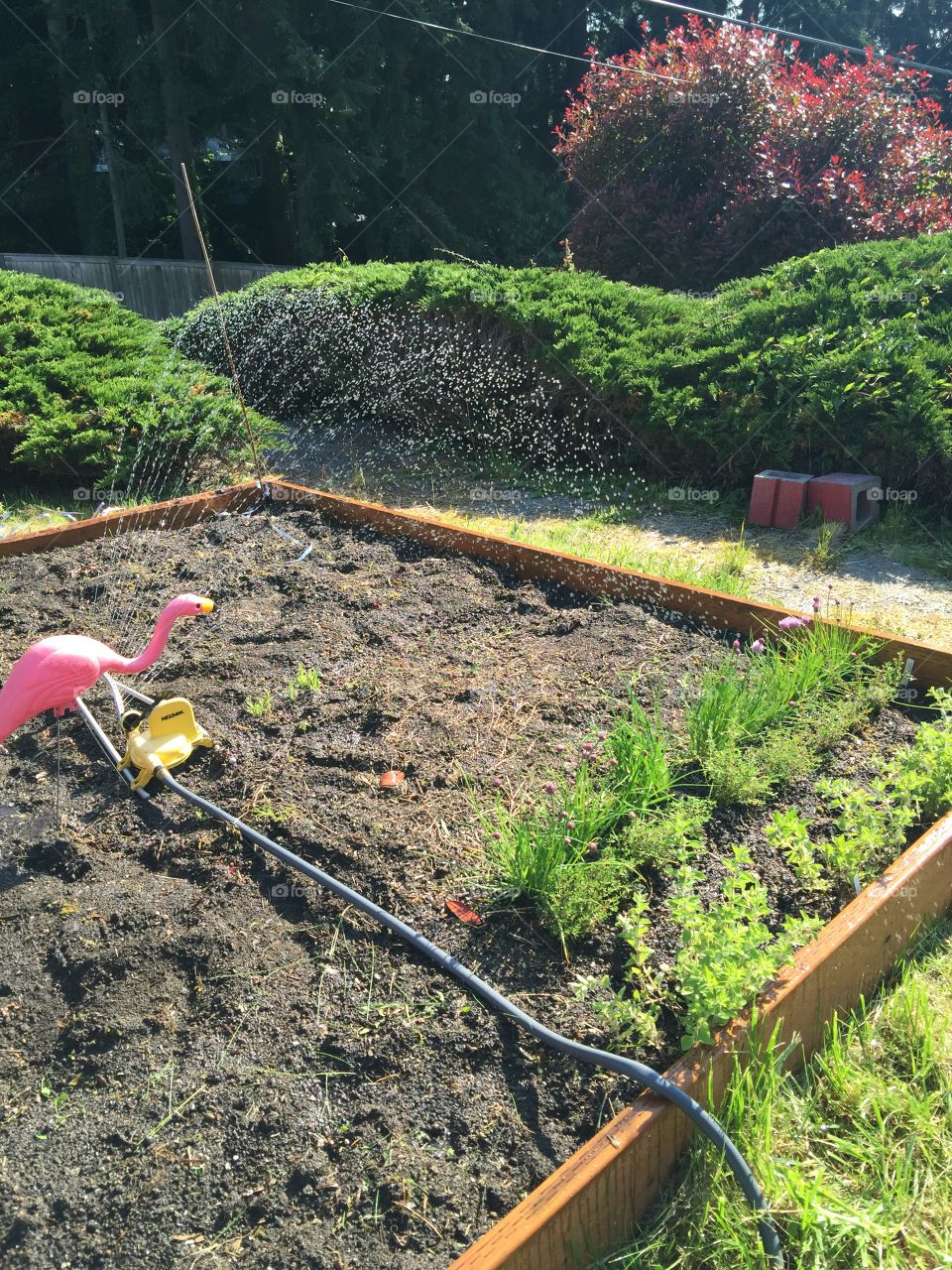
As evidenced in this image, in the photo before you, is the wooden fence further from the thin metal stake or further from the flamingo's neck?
the flamingo's neck

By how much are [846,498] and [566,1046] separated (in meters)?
4.10

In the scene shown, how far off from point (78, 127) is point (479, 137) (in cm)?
754

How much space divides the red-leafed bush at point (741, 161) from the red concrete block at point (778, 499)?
196 inches

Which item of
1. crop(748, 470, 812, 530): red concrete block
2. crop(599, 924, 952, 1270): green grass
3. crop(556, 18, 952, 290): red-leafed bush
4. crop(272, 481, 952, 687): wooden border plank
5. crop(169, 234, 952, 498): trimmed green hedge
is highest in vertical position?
crop(556, 18, 952, 290): red-leafed bush

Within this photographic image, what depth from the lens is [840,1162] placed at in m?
1.70

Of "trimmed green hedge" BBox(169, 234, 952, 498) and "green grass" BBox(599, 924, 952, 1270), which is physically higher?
"trimmed green hedge" BBox(169, 234, 952, 498)

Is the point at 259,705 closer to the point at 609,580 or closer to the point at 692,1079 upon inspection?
the point at 609,580

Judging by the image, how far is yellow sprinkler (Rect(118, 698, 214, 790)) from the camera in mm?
2621

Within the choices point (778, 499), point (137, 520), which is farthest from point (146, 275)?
point (778, 499)

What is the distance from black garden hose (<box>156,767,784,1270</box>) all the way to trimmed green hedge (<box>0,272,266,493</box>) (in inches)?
163

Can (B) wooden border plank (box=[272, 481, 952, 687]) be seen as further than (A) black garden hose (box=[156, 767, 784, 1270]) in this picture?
Yes

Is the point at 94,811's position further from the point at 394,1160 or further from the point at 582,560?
the point at 582,560

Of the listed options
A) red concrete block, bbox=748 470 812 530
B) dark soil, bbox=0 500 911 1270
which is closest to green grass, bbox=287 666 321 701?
dark soil, bbox=0 500 911 1270

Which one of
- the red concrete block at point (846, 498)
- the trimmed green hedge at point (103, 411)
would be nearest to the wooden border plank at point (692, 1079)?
the red concrete block at point (846, 498)
